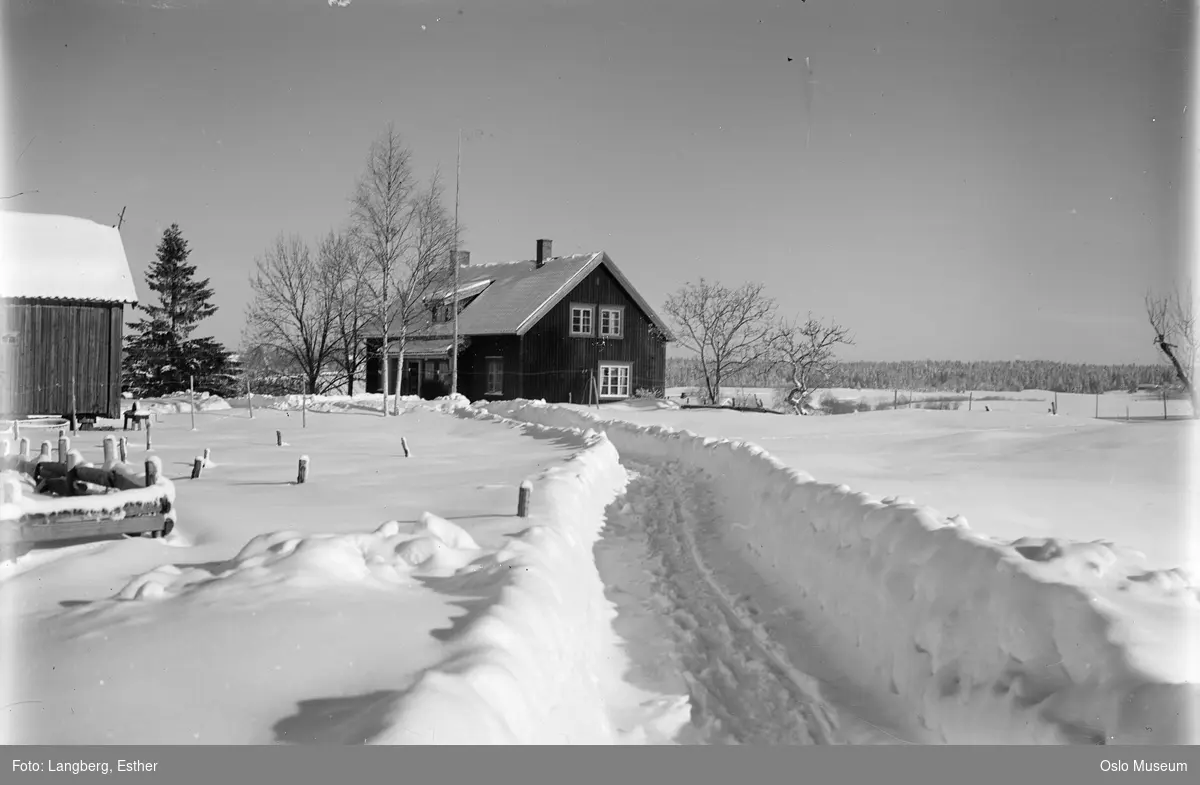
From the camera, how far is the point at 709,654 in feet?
19.2

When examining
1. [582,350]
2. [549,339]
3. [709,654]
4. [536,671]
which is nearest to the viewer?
[536,671]

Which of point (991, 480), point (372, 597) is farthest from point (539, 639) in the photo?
point (991, 480)

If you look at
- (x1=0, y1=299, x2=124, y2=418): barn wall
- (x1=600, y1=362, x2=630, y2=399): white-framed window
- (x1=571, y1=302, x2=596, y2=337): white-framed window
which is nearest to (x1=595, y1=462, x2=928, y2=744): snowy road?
(x1=0, y1=299, x2=124, y2=418): barn wall

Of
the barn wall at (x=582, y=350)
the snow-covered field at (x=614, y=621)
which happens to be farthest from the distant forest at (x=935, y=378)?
the snow-covered field at (x=614, y=621)

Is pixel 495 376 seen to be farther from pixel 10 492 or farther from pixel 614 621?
pixel 614 621

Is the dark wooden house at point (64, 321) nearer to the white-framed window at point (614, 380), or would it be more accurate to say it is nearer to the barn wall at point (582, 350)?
the barn wall at point (582, 350)

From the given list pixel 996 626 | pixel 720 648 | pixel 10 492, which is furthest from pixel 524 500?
pixel 996 626

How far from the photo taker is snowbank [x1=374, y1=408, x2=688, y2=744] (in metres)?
3.36

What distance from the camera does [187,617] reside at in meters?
4.76

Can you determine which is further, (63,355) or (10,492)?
(63,355)

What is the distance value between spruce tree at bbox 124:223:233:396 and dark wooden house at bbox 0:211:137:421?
52.2 feet

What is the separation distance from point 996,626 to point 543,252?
36486 millimetres

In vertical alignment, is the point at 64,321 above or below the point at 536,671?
above

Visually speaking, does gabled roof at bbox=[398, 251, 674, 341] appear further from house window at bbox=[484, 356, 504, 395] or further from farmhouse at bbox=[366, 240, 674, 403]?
house window at bbox=[484, 356, 504, 395]
